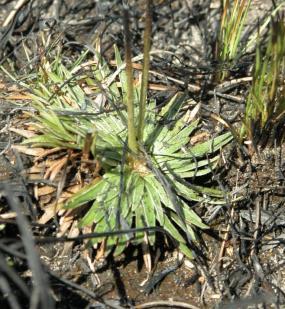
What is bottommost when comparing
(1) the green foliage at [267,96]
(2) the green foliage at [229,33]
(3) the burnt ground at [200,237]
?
(3) the burnt ground at [200,237]

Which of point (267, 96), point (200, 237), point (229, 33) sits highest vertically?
point (229, 33)

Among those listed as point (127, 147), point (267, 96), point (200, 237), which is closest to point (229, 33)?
point (267, 96)

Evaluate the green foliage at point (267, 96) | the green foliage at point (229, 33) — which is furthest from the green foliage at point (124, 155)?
the green foliage at point (229, 33)

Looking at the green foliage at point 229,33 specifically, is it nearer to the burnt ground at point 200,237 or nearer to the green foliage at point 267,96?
the burnt ground at point 200,237

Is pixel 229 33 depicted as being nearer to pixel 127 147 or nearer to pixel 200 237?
pixel 127 147

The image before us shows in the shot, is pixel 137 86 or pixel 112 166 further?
pixel 137 86

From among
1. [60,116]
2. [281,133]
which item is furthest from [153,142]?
[281,133]

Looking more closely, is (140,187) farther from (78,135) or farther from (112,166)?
(78,135)

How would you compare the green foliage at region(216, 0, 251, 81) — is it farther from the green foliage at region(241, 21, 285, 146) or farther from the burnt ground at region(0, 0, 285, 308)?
the green foliage at region(241, 21, 285, 146)
